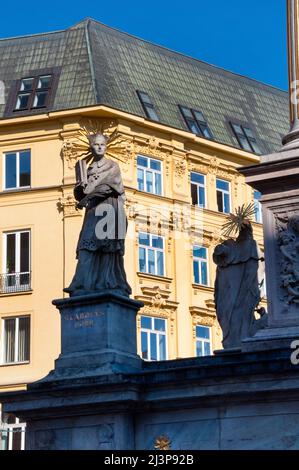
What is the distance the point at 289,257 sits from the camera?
1861cm

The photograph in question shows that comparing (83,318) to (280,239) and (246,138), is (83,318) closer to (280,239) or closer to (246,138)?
(280,239)

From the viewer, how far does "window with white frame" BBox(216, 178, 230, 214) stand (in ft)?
154

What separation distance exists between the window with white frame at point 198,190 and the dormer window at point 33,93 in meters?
5.60

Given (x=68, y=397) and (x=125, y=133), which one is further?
(x=125, y=133)

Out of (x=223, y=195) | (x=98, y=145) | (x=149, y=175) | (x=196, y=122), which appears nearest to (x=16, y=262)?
(x=149, y=175)

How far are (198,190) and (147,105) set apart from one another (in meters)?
3.34

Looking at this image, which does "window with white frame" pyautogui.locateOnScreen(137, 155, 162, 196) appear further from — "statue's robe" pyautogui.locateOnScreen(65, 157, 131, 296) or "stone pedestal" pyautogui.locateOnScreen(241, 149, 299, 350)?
"stone pedestal" pyautogui.locateOnScreen(241, 149, 299, 350)

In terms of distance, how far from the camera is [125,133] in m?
44.0

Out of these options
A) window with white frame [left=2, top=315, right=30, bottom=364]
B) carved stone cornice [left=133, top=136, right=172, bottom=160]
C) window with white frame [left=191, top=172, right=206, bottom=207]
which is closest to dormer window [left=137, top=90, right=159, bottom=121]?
carved stone cornice [left=133, top=136, right=172, bottom=160]

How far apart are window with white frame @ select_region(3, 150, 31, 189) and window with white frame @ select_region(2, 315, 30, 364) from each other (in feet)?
14.8

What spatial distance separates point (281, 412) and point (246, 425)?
53 centimetres

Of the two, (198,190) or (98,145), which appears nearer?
(98,145)
